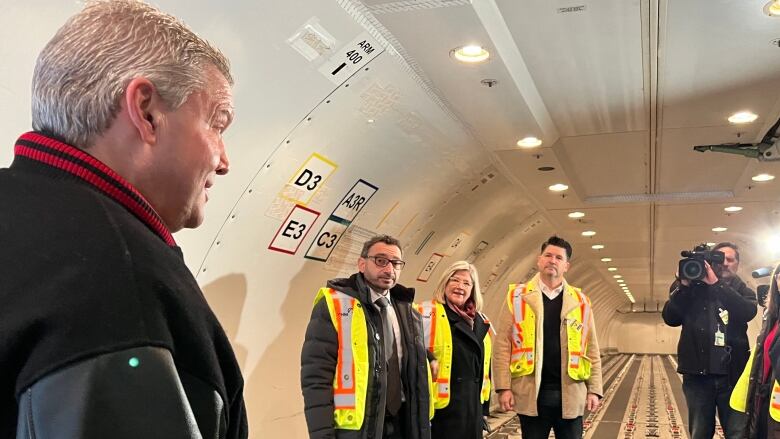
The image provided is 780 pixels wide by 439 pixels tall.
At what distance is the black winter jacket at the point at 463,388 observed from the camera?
5.14 metres

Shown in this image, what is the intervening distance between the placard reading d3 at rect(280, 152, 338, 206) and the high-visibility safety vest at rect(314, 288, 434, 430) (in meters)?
1.07

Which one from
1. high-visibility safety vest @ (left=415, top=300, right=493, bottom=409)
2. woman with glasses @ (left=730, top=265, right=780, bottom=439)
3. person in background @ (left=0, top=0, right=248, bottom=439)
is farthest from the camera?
high-visibility safety vest @ (left=415, top=300, right=493, bottom=409)

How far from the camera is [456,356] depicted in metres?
5.25

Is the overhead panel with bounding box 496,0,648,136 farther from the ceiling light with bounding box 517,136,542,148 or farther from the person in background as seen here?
the person in background

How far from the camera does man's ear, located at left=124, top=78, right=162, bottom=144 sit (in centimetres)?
102

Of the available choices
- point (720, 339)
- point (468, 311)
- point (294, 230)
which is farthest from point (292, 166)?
point (720, 339)

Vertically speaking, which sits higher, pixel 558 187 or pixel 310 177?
pixel 558 187

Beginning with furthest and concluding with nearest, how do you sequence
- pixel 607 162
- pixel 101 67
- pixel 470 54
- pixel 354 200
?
pixel 607 162 < pixel 354 200 < pixel 470 54 < pixel 101 67

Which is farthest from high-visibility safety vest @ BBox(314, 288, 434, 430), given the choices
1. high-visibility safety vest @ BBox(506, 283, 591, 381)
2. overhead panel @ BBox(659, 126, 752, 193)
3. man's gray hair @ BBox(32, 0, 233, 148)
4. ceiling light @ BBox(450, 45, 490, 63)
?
overhead panel @ BBox(659, 126, 752, 193)

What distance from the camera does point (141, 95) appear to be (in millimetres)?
1035

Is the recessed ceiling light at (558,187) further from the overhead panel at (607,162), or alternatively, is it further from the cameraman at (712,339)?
the cameraman at (712,339)

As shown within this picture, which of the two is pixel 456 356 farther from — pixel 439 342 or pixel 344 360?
pixel 344 360

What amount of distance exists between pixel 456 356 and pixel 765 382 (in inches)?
83.3

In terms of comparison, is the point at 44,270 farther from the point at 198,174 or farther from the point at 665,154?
the point at 665,154
